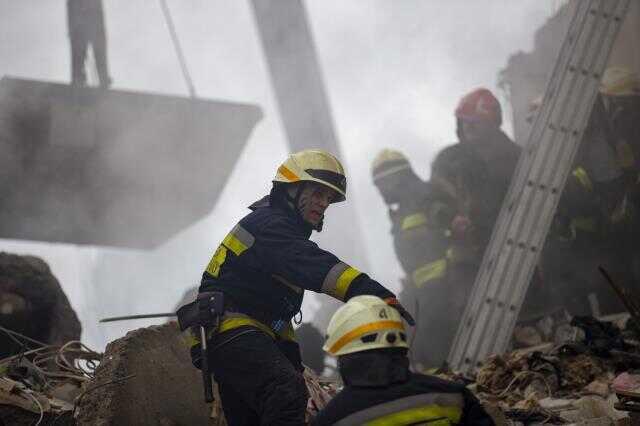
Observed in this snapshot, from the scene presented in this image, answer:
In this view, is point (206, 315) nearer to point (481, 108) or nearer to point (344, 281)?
point (344, 281)

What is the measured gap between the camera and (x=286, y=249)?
3.77m

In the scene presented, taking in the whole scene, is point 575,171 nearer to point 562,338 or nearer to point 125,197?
point 562,338

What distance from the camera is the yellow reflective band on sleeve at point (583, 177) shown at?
7.75 meters

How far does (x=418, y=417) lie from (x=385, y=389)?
0.15 m

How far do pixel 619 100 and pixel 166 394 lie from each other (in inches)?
212

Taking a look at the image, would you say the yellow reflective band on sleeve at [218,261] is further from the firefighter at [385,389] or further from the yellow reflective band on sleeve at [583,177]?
the yellow reflective band on sleeve at [583,177]

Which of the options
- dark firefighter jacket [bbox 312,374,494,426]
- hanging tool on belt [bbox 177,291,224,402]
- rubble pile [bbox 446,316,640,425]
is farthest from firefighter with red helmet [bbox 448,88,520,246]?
dark firefighter jacket [bbox 312,374,494,426]

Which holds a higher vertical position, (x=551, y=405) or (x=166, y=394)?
(x=166, y=394)

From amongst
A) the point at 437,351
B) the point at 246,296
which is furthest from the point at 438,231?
the point at 246,296

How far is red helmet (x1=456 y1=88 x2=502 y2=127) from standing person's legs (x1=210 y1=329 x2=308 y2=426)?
540 cm

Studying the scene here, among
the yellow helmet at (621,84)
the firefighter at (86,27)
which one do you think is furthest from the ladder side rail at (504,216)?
the firefighter at (86,27)

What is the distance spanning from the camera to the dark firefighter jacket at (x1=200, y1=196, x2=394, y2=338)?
12.2ft

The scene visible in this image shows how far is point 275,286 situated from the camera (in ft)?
13.1

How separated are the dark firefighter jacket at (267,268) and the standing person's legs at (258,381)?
0.11m
